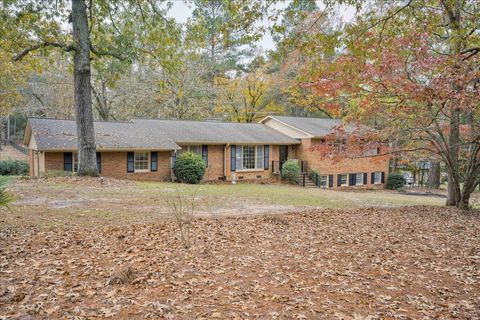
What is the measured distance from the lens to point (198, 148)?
21000mm

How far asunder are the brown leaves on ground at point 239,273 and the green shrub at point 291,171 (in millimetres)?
15307

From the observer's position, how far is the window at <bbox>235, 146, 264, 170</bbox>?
22.6 meters

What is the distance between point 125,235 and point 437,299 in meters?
5.19

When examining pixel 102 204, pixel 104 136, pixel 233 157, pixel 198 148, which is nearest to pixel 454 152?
pixel 102 204

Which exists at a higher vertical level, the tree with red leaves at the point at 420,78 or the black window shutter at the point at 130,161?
the tree with red leaves at the point at 420,78

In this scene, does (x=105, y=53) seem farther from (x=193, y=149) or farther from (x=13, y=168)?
(x=13, y=168)

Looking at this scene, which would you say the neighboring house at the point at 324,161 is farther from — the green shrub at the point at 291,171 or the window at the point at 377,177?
the green shrub at the point at 291,171

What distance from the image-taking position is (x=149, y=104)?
2736 centimetres

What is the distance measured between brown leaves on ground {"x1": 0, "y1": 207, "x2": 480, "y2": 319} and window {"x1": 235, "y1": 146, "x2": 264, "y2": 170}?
592 inches

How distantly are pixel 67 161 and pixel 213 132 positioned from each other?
30.1 ft

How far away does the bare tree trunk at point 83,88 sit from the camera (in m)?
12.8

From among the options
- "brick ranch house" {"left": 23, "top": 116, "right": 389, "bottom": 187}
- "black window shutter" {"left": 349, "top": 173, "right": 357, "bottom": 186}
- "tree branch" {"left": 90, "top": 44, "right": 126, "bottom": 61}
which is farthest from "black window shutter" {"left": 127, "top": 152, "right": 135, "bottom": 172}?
"black window shutter" {"left": 349, "top": 173, "right": 357, "bottom": 186}

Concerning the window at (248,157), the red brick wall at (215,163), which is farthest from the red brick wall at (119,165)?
the window at (248,157)

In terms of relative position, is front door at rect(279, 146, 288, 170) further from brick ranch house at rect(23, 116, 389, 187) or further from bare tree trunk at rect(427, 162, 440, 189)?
bare tree trunk at rect(427, 162, 440, 189)
